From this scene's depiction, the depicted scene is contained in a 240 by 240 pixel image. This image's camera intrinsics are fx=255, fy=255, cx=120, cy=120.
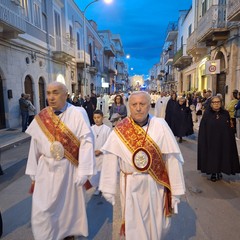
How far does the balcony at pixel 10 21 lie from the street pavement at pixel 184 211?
7.33m

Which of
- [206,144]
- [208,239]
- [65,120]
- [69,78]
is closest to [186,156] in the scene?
[206,144]

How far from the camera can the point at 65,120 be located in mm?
2832

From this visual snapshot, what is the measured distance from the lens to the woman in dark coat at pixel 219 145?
197 inches

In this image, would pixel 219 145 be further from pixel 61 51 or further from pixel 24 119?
pixel 61 51

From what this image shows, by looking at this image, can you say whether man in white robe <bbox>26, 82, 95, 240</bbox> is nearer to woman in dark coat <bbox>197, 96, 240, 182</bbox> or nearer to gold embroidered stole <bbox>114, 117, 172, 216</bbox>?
gold embroidered stole <bbox>114, 117, 172, 216</bbox>

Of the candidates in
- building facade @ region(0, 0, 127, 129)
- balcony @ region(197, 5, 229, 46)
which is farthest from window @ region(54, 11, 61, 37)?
balcony @ region(197, 5, 229, 46)

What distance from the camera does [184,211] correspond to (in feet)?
12.8

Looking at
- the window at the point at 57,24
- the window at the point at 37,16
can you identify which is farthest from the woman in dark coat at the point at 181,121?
the window at the point at 57,24

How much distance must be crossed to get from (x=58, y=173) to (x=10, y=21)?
1014 centimetres

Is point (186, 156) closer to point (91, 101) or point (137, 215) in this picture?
point (137, 215)

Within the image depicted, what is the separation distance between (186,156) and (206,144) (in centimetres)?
204

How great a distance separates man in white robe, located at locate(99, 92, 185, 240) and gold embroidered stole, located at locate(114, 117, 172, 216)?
0.01m

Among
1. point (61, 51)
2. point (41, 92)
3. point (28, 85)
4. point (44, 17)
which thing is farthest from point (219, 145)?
point (44, 17)

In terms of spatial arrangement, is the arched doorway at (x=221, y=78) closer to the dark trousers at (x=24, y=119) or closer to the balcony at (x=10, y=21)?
the dark trousers at (x=24, y=119)
